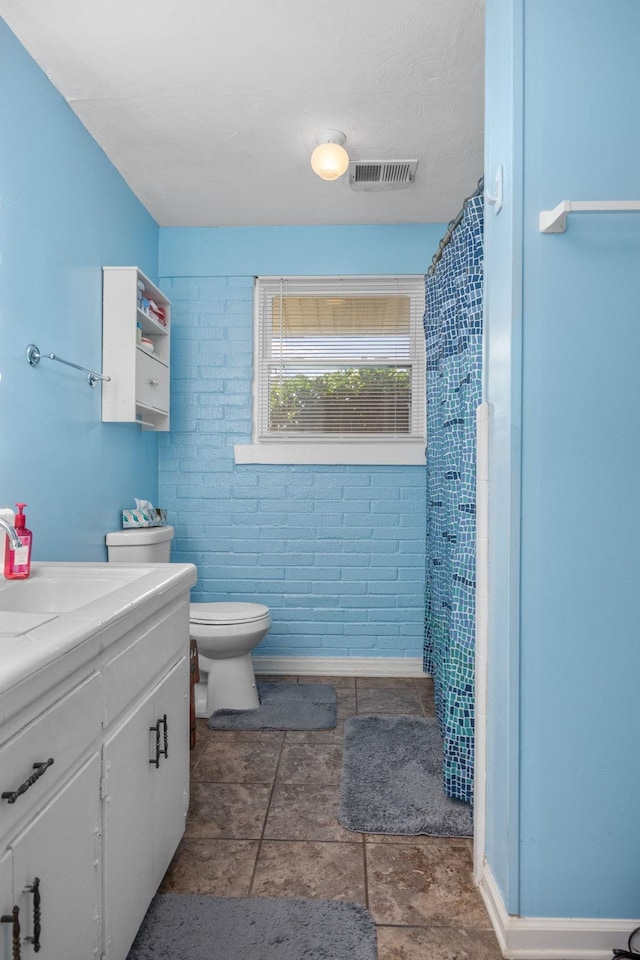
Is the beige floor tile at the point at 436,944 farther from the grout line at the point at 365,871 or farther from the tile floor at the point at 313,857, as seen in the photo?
the grout line at the point at 365,871

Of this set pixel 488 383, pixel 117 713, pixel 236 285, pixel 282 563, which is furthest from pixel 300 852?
pixel 236 285

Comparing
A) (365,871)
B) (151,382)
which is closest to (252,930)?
(365,871)

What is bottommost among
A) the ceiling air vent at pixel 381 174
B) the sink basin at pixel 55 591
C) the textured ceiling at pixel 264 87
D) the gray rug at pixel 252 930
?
the gray rug at pixel 252 930

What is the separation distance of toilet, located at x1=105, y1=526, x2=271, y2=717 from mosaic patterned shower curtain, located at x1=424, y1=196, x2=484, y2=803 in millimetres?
854

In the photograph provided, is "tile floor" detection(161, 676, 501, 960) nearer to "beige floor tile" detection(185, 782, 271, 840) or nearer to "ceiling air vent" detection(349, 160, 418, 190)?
"beige floor tile" detection(185, 782, 271, 840)

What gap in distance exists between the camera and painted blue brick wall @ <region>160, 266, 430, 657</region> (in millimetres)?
3359

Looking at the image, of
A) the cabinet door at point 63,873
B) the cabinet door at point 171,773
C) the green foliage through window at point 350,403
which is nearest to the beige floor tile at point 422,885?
the cabinet door at point 171,773

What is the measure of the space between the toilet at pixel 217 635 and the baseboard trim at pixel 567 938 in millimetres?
1565

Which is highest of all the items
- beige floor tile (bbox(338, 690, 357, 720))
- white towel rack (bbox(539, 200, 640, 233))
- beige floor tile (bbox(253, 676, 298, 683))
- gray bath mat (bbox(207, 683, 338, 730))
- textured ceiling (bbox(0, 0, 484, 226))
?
textured ceiling (bbox(0, 0, 484, 226))

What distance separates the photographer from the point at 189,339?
340 cm

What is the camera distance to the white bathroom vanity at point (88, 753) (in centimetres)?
86

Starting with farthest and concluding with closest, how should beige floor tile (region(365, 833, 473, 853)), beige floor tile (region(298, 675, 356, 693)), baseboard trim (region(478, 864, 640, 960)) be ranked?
beige floor tile (region(298, 675, 356, 693)), beige floor tile (region(365, 833, 473, 853)), baseboard trim (region(478, 864, 640, 960))

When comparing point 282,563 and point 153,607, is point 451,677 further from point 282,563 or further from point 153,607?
point 282,563

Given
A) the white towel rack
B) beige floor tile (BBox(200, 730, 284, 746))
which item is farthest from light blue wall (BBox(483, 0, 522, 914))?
beige floor tile (BBox(200, 730, 284, 746))
